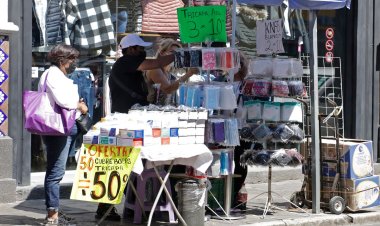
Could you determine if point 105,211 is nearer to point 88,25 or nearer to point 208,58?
point 208,58

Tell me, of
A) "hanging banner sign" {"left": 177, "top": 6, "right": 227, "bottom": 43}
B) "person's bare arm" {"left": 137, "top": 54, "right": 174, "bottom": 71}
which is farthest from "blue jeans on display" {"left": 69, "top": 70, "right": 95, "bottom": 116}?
"hanging banner sign" {"left": 177, "top": 6, "right": 227, "bottom": 43}

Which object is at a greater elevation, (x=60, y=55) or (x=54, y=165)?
(x=60, y=55)

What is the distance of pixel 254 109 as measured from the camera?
31.1 feet

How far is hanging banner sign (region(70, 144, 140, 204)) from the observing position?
8.11 metres

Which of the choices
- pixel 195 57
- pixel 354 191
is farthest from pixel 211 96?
pixel 354 191

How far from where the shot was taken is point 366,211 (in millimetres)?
10398

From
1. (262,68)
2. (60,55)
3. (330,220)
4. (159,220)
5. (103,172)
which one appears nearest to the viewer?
(103,172)

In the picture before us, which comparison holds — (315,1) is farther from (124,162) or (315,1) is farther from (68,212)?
(68,212)

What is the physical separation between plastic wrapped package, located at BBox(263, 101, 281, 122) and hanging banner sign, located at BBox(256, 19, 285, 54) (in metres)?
0.68

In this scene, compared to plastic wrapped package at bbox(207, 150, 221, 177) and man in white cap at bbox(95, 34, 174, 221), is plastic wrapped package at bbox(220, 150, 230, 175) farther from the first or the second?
man in white cap at bbox(95, 34, 174, 221)

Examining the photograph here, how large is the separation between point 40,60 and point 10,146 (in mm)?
1492

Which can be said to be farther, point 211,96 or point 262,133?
point 262,133

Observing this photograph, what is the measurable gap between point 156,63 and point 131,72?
303 millimetres

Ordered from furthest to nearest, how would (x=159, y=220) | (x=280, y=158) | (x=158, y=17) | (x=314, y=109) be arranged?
1. (x=158, y=17)
2. (x=314, y=109)
3. (x=280, y=158)
4. (x=159, y=220)
